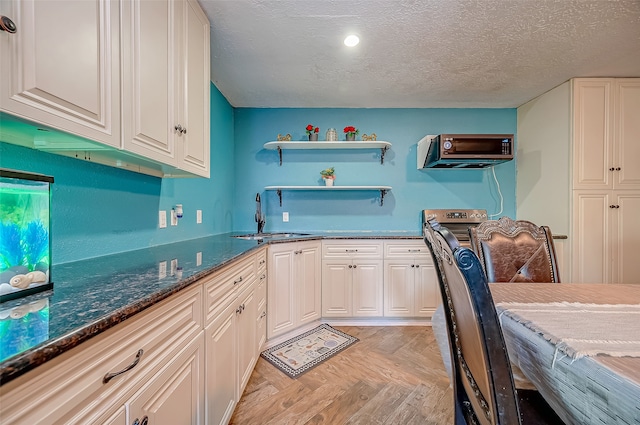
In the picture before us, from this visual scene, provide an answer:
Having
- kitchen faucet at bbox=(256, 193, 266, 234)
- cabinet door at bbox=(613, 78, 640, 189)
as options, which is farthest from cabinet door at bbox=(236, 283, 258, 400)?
cabinet door at bbox=(613, 78, 640, 189)

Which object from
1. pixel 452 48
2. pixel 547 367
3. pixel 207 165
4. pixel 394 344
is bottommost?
pixel 394 344

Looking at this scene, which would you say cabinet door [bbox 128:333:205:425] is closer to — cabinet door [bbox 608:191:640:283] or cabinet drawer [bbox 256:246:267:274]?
cabinet drawer [bbox 256:246:267:274]

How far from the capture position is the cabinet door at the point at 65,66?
2.06ft

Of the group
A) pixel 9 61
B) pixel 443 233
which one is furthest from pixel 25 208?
pixel 443 233

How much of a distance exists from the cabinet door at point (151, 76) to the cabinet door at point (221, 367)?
813 millimetres

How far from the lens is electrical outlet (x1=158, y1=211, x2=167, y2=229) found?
1.67m

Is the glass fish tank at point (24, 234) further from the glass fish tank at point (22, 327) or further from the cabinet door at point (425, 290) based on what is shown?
the cabinet door at point (425, 290)

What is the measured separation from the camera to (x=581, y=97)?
2385mm

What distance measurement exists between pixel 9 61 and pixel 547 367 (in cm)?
158

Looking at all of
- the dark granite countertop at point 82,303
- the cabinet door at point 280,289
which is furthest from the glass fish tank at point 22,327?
the cabinet door at point 280,289

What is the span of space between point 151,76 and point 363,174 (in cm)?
229

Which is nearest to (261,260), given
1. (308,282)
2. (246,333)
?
(246,333)

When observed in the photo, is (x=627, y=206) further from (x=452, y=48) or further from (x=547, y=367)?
(x=547, y=367)

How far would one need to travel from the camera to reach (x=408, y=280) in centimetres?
257
